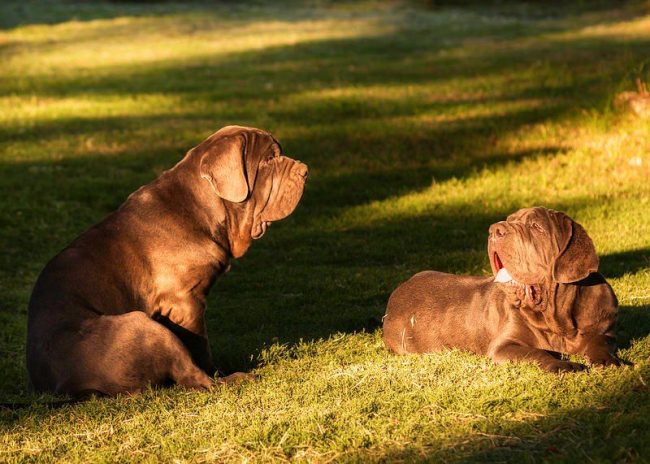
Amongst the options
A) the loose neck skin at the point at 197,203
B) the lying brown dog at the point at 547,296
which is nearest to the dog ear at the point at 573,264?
the lying brown dog at the point at 547,296

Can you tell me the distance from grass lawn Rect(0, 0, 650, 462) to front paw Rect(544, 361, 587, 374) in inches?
5.6

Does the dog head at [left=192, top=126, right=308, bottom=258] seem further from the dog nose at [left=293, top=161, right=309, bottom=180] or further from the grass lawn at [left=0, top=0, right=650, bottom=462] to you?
the grass lawn at [left=0, top=0, right=650, bottom=462]

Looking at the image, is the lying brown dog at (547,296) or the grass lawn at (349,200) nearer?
the grass lawn at (349,200)

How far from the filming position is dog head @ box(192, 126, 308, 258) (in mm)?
7750

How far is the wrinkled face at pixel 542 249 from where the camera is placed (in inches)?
283

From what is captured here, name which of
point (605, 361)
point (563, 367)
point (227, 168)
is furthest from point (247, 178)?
point (605, 361)

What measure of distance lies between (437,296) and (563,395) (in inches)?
87.3

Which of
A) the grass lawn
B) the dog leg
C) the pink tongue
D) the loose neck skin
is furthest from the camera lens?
the loose neck skin

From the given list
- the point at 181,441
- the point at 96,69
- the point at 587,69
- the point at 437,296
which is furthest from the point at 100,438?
the point at 96,69

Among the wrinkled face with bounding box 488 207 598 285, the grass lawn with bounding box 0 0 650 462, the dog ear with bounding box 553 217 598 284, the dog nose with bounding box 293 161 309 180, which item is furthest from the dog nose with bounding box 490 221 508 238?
the dog nose with bounding box 293 161 309 180

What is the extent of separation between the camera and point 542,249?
23.6 ft

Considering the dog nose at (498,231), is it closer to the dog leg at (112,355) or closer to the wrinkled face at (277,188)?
the wrinkled face at (277,188)

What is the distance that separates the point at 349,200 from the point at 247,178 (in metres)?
6.81

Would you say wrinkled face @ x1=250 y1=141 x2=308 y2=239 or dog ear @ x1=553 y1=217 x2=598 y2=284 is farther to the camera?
wrinkled face @ x1=250 y1=141 x2=308 y2=239
